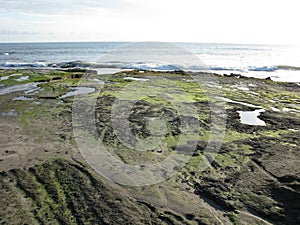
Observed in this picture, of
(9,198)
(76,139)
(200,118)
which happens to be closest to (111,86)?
(200,118)

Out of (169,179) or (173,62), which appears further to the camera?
(173,62)

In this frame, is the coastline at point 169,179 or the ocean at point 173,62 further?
→ the ocean at point 173,62

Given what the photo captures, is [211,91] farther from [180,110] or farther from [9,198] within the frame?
[9,198]

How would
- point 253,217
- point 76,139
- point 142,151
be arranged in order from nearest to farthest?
point 253,217, point 142,151, point 76,139

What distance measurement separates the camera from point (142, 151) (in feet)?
29.3

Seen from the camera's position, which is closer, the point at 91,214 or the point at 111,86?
the point at 91,214

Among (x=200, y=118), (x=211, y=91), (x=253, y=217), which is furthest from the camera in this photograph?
(x=211, y=91)

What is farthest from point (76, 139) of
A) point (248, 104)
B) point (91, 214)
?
point (248, 104)

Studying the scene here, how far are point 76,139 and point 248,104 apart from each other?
11013mm

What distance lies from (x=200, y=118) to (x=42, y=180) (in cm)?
792

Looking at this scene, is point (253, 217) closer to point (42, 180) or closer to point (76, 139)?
point (42, 180)

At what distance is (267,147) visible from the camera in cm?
933

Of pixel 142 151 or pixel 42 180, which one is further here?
pixel 142 151

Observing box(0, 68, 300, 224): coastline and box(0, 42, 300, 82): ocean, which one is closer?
box(0, 68, 300, 224): coastline
